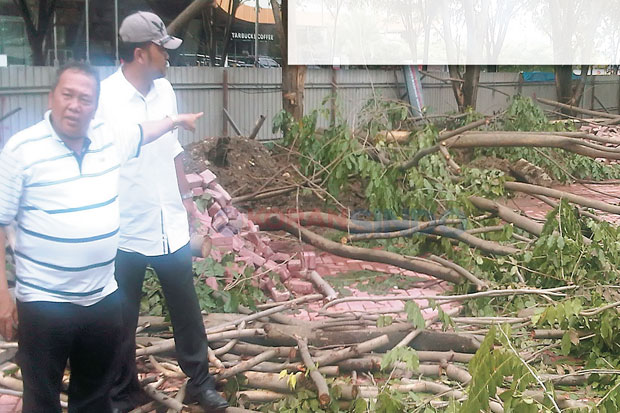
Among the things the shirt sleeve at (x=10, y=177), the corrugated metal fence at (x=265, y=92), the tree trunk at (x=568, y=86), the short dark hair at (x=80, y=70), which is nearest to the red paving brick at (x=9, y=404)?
the shirt sleeve at (x=10, y=177)

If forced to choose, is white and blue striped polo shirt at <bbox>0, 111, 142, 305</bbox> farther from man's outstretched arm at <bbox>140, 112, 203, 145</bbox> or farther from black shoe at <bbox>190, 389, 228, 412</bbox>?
black shoe at <bbox>190, 389, 228, 412</bbox>

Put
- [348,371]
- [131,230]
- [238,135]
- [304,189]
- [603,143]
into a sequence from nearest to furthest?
[131,230]
[348,371]
[238,135]
[603,143]
[304,189]

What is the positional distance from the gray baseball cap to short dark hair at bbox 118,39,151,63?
0.01 meters

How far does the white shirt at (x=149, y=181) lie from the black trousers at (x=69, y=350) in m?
0.28

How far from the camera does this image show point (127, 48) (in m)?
2.37

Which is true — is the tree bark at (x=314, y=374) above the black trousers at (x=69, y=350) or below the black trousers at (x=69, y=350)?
below

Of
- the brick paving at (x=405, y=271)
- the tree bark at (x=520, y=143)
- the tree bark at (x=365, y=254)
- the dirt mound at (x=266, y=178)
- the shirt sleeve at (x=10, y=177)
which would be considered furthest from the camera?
the tree bark at (x=365, y=254)

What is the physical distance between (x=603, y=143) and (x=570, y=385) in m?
1.74

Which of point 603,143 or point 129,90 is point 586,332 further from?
point 129,90

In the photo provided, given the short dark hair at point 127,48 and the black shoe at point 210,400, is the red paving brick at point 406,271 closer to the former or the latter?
the black shoe at point 210,400

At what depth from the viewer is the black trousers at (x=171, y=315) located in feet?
8.61

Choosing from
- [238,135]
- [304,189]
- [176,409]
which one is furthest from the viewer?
[304,189]

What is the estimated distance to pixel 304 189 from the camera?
489cm

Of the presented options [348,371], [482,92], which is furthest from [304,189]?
[348,371]
